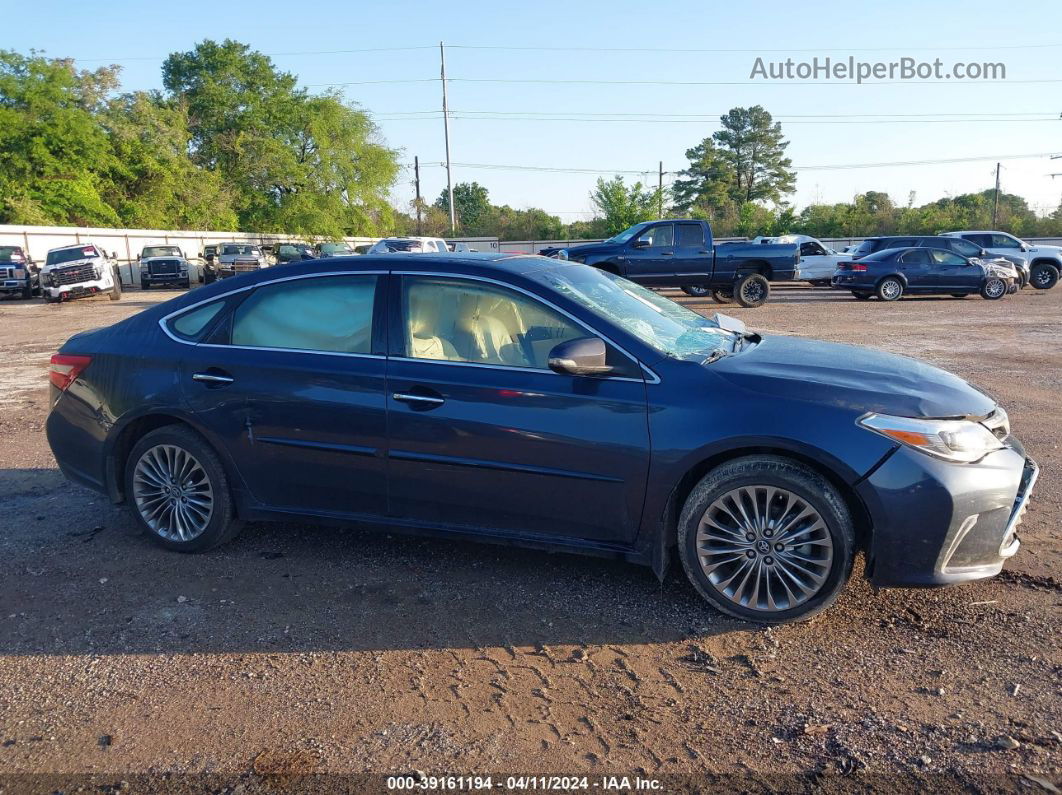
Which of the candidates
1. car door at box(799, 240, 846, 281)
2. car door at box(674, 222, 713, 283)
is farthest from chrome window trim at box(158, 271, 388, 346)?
car door at box(799, 240, 846, 281)

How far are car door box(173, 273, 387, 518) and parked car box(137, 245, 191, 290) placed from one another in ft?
103

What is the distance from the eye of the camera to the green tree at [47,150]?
129 feet

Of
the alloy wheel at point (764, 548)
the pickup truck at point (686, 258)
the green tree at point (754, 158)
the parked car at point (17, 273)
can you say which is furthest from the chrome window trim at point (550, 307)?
the green tree at point (754, 158)

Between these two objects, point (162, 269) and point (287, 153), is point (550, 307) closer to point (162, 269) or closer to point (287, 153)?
point (162, 269)

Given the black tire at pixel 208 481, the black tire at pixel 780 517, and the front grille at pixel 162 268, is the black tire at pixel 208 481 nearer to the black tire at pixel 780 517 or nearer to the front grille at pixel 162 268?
the black tire at pixel 780 517

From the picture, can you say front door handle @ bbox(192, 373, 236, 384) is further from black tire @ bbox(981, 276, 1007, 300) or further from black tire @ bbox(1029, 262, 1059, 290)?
black tire @ bbox(1029, 262, 1059, 290)

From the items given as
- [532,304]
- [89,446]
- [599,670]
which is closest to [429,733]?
[599,670]

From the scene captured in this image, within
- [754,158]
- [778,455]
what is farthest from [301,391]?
[754,158]

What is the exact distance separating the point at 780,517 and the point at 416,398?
1818 mm

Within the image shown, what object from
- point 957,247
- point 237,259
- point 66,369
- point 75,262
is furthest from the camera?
point 237,259

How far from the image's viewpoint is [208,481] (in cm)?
454

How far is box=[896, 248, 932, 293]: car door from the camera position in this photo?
21797 mm

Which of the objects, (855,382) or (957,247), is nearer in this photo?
(855,382)

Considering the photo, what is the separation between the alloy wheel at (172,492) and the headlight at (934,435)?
348 cm
